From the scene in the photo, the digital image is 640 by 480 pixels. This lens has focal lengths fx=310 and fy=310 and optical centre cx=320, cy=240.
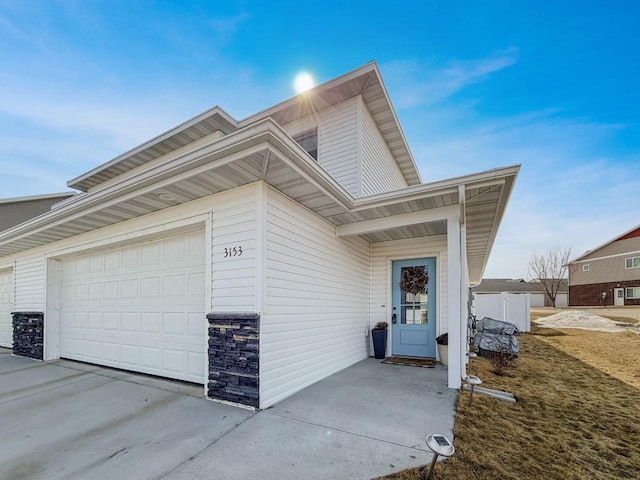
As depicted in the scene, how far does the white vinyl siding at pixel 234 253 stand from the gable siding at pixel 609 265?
32.2 meters

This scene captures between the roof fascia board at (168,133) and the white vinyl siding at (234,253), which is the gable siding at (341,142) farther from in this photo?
the white vinyl siding at (234,253)

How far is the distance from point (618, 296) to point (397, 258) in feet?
95.6

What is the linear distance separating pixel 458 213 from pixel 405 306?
282cm

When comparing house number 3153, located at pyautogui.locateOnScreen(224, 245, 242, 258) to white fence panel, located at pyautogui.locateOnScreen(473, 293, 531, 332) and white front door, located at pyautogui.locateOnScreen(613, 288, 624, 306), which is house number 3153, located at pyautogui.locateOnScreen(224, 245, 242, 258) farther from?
white front door, located at pyautogui.locateOnScreen(613, 288, 624, 306)

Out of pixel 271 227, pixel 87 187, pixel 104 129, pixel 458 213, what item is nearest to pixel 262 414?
pixel 271 227

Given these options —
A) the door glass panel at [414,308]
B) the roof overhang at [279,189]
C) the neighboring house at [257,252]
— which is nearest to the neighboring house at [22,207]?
the neighboring house at [257,252]

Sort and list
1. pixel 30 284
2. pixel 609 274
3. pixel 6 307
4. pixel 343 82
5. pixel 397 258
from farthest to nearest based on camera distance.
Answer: pixel 609 274 < pixel 6 307 < pixel 30 284 < pixel 397 258 < pixel 343 82

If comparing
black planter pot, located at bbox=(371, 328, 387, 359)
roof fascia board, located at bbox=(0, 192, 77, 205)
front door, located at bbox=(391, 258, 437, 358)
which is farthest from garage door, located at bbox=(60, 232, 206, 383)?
roof fascia board, located at bbox=(0, 192, 77, 205)

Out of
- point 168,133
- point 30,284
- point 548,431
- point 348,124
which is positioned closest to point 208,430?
point 548,431

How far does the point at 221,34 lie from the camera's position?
6262mm

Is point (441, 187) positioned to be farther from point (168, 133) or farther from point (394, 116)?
point (168, 133)

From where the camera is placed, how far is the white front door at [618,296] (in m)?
24.9

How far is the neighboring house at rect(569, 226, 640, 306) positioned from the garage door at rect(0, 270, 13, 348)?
3644 cm

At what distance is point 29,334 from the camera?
7246mm
